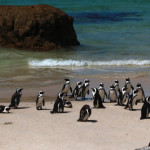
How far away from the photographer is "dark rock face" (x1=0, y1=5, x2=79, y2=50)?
2147 cm

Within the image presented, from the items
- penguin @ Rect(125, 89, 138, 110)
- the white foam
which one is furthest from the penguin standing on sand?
the white foam

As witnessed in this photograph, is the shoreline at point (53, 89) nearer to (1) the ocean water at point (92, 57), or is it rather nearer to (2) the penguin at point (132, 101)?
(1) the ocean water at point (92, 57)

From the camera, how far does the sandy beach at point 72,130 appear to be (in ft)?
25.8

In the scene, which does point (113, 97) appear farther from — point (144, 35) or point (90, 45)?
point (144, 35)

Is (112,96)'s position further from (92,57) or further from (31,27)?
(31,27)

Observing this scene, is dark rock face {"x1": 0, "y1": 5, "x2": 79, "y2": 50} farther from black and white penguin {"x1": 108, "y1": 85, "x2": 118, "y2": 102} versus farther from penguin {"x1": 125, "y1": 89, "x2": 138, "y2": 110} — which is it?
penguin {"x1": 125, "y1": 89, "x2": 138, "y2": 110}

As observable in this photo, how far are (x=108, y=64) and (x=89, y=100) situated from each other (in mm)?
5959

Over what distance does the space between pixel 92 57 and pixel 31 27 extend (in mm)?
3328

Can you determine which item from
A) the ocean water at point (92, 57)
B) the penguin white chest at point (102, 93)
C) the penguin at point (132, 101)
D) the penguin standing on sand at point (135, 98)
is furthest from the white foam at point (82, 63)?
the penguin at point (132, 101)

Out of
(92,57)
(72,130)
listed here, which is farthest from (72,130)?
(92,57)

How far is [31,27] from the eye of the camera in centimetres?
2150

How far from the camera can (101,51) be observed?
2159cm

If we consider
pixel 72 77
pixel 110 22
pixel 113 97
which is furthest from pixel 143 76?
pixel 110 22

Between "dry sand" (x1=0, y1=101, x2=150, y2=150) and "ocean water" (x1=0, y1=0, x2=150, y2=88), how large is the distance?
394 cm
